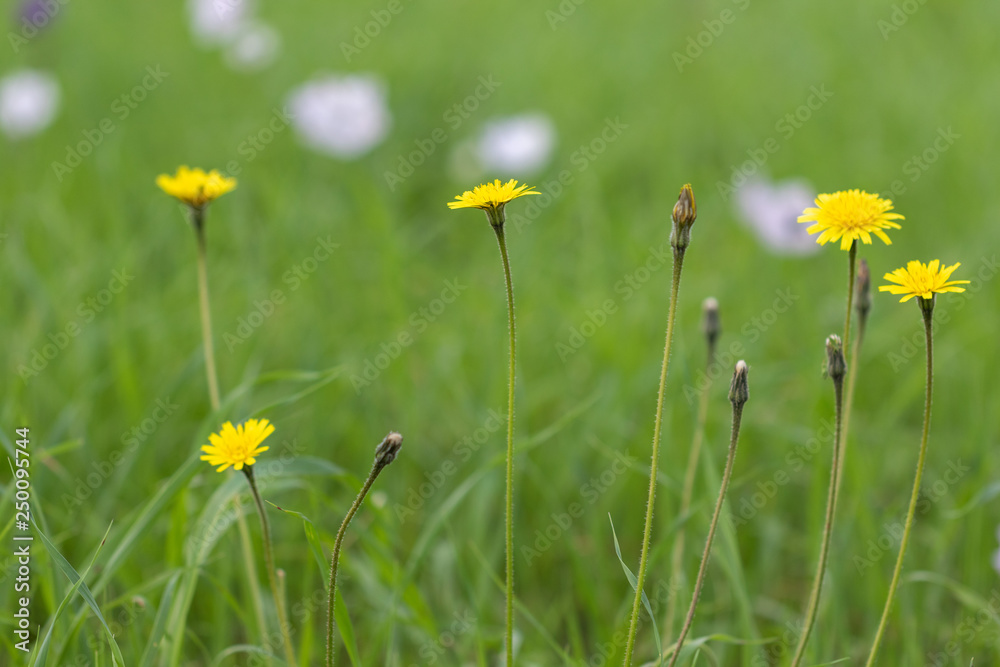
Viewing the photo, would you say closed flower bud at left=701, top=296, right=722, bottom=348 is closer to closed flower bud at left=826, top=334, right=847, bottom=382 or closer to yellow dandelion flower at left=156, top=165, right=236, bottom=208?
closed flower bud at left=826, top=334, right=847, bottom=382

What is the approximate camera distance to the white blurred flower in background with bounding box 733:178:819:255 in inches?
113

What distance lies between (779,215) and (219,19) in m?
2.80

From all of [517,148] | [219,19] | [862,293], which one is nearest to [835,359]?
[862,293]

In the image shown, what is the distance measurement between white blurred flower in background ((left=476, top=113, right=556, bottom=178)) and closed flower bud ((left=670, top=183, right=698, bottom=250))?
8.01 ft

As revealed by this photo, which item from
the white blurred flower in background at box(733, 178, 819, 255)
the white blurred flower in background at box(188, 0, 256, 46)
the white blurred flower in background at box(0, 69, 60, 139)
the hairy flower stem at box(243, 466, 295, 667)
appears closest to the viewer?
the hairy flower stem at box(243, 466, 295, 667)

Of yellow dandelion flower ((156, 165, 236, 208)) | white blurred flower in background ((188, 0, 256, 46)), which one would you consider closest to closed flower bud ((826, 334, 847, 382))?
yellow dandelion flower ((156, 165, 236, 208))

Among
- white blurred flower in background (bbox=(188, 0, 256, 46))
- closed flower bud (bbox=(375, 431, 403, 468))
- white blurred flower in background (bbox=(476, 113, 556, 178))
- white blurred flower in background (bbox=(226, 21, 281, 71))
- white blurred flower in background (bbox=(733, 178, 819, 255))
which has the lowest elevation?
closed flower bud (bbox=(375, 431, 403, 468))

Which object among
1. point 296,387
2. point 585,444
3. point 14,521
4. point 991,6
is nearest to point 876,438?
point 585,444

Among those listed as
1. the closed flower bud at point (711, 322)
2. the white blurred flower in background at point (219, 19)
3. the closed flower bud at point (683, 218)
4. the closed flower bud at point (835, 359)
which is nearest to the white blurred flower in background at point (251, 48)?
the white blurred flower in background at point (219, 19)

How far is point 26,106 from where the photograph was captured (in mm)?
3471

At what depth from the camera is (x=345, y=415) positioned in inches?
86.4

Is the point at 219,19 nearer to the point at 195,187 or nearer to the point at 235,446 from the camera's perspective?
the point at 195,187

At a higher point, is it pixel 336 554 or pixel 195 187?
pixel 195 187

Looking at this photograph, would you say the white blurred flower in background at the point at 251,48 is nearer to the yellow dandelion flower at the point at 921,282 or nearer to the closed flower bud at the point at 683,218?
the closed flower bud at the point at 683,218
